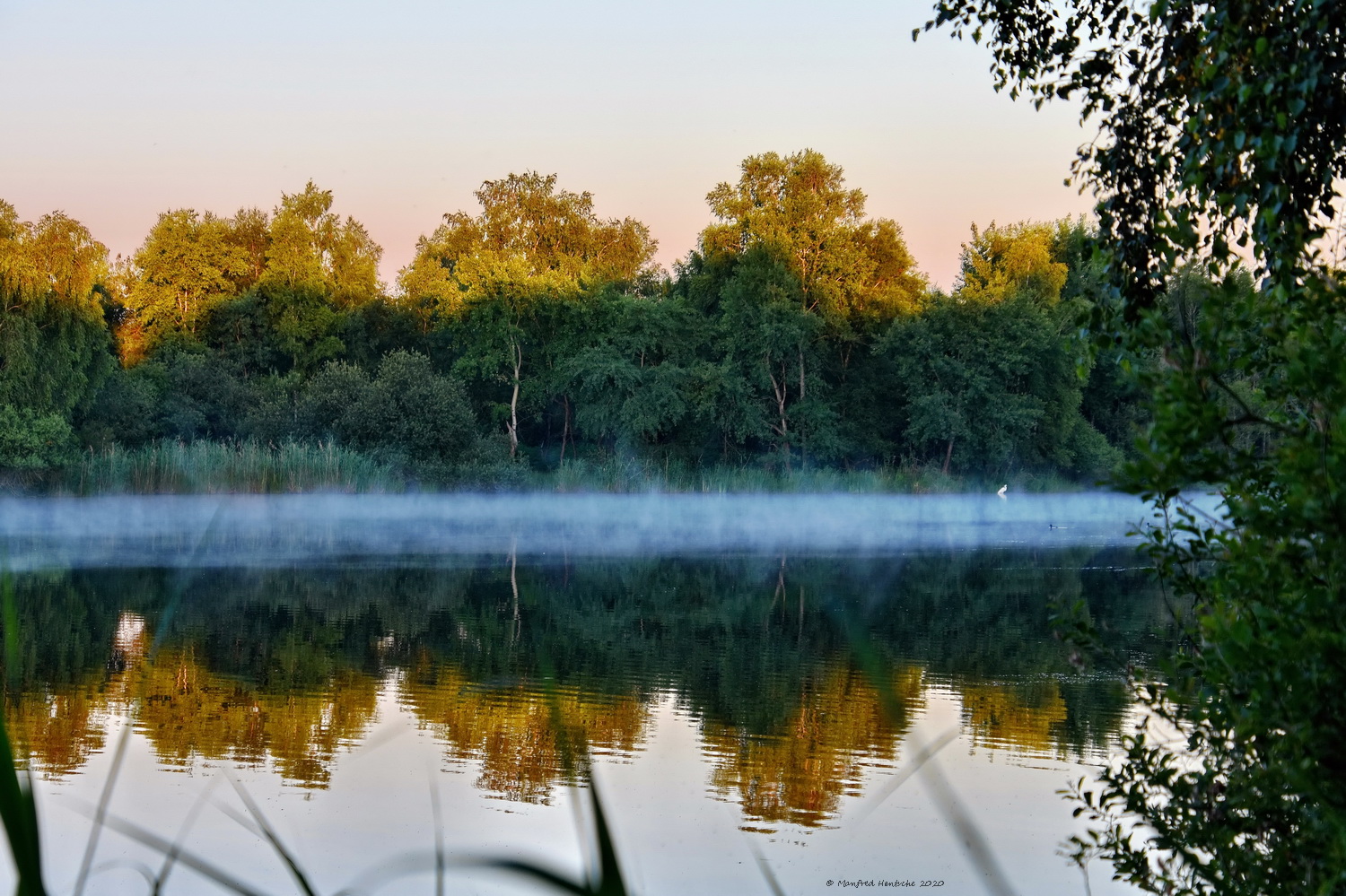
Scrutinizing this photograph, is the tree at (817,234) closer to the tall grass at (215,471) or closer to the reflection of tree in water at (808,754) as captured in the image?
the tall grass at (215,471)

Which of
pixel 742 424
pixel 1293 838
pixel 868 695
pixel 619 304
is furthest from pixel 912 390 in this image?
pixel 1293 838

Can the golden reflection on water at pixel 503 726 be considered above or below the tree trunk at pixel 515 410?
below

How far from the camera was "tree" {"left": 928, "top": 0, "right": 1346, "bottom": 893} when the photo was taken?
2654 mm

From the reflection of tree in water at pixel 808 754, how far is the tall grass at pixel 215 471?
61.2 ft

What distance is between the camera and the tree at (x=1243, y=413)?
2.65 m

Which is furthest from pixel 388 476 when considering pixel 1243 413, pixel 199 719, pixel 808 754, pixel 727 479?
pixel 1243 413

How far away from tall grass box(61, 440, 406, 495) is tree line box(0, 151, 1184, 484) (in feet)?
18.1

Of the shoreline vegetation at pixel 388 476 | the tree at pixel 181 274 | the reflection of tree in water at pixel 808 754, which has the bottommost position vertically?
the reflection of tree in water at pixel 808 754

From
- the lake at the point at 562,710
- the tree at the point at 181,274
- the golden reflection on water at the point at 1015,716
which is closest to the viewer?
the lake at the point at 562,710

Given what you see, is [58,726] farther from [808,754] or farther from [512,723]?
[808,754]

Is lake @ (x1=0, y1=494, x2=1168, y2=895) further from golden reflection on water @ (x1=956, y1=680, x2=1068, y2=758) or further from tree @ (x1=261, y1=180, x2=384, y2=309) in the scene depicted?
tree @ (x1=261, y1=180, x2=384, y2=309)

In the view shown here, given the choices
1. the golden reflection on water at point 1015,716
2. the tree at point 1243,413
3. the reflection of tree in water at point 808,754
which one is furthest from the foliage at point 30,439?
the tree at point 1243,413

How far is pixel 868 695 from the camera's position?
10070 millimetres

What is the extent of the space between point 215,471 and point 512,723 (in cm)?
1946
